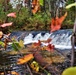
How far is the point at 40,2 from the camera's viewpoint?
92 cm

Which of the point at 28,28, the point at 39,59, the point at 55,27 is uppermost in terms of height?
the point at 55,27

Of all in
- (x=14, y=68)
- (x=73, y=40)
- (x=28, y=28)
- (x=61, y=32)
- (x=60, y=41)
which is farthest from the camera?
(x=28, y=28)

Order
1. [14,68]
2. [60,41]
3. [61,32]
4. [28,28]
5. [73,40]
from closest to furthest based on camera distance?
[73,40], [14,68], [60,41], [61,32], [28,28]

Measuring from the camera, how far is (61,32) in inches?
500

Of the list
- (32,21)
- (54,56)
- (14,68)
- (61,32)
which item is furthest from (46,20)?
(14,68)

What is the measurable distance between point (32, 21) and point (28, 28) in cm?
148

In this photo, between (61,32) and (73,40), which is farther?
(61,32)

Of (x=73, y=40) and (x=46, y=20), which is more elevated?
(x=73, y=40)

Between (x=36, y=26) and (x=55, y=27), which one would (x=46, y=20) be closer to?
(x=36, y=26)

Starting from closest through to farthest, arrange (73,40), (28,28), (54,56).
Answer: (73,40), (54,56), (28,28)

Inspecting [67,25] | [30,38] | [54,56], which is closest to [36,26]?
[67,25]

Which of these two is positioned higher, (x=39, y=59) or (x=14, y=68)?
(x=39, y=59)

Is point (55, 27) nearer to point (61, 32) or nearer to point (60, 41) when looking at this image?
point (60, 41)

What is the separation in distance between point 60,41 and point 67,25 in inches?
212
